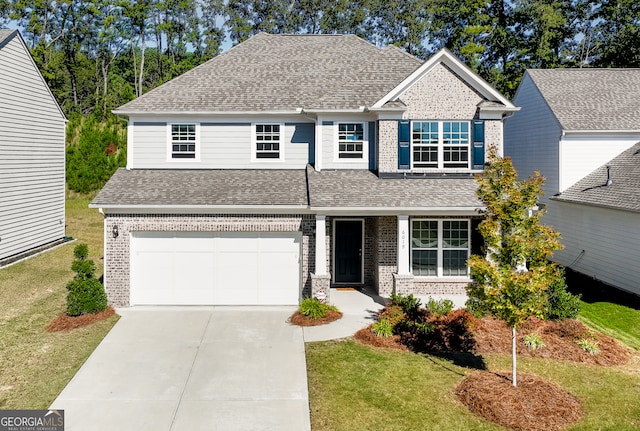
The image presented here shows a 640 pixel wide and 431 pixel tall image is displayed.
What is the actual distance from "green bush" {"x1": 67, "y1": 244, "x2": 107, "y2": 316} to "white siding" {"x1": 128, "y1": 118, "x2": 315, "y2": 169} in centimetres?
496

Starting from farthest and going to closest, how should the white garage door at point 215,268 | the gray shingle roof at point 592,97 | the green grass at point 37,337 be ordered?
the gray shingle roof at point 592,97 → the white garage door at point 215,268 → the green grass at point 37,337

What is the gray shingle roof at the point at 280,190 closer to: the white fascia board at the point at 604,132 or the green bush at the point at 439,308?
the green bush at the point at 439,308

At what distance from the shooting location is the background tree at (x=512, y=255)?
9172 mm

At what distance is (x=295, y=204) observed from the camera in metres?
15.2

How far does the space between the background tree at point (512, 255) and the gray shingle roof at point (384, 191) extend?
18.2 feet

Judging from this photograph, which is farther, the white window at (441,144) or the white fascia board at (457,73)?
the white window at (441,144)

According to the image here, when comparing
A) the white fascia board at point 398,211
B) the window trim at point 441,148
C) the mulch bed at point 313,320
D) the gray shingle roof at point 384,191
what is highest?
the window trim at point 441,148

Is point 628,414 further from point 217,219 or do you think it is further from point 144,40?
point 144,40

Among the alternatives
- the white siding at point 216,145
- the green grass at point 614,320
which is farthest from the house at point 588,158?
the white siding at point 216,145

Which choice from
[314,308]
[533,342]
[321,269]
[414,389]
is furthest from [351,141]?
[414,389]

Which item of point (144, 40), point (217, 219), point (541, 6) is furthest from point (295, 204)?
point (144, 40)

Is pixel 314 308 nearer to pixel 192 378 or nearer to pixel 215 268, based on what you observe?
pixel 215 268

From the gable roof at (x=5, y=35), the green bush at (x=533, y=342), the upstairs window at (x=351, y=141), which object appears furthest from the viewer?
the gable roof at (x=5, y=35)

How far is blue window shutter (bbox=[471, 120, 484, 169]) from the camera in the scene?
16516 mm
